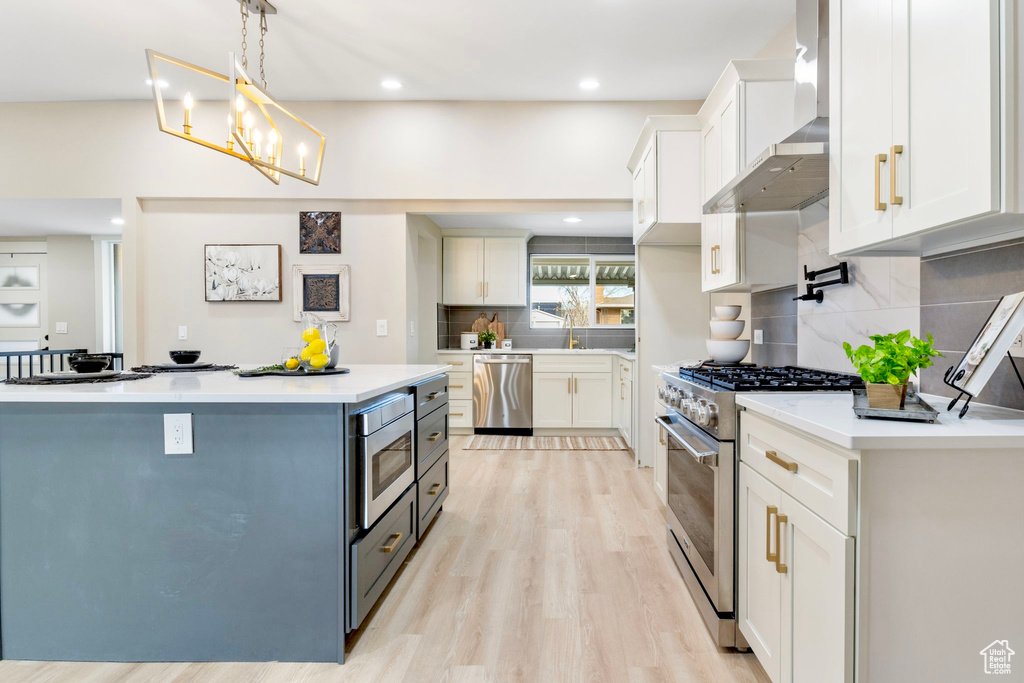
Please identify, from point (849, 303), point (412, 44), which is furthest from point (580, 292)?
point (849, 303)

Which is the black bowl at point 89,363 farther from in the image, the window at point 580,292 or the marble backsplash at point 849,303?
the window at point 580,292

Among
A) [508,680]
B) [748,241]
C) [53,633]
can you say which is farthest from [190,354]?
[748,241]

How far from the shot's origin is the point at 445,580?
7.56 feet

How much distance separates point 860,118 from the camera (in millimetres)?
1481

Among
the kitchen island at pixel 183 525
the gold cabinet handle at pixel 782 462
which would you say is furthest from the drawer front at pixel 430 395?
the gold cabinet handle at pixel 782 462

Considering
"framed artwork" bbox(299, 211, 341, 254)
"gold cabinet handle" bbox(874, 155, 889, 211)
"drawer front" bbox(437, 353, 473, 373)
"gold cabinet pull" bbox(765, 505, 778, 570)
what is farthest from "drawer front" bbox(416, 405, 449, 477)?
"drawer front" bbox(437, 353, 473, 373)

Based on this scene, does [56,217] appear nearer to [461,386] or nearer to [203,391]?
[461,386]

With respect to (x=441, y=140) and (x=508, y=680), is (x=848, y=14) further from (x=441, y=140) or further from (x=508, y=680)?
(x=441, y=140)

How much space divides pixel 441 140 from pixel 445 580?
A: 123 inches

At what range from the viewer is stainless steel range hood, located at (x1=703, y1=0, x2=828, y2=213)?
1.80 m

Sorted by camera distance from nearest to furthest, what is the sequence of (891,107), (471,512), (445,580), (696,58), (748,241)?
(891,107) → (445,580) → (748,241) → (471,512) → (696,58)

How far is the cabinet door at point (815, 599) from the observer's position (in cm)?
112

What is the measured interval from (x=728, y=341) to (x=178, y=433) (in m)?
2.39

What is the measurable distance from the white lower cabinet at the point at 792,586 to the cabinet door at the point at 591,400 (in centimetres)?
363
